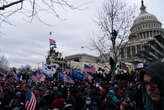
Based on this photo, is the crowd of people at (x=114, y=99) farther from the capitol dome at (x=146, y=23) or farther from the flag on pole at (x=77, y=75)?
the capitol dome at (x=146, y=23)

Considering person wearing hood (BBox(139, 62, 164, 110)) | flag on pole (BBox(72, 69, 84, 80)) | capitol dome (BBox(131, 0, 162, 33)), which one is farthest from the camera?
capitol dome (BBox(131, 0, 162, 33))

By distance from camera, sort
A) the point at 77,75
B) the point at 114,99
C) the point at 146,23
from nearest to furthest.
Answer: the point at 114,99, the point at 77,75, the point at 146,23

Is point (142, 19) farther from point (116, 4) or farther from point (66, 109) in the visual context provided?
point (66, 109)

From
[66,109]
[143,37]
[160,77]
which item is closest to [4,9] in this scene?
[66,109]

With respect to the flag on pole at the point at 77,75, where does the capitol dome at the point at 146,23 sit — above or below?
above

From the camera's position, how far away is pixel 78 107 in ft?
23.3

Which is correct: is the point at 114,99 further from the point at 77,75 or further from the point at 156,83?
the point at 77,75

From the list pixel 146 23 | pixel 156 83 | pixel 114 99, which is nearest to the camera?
pixel 156 83

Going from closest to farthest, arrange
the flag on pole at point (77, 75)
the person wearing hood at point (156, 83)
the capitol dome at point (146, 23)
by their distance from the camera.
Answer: the person wearing hood at point (156, 83), the flag on pole at point (77, 75), the capitol dome at point (146, 23)

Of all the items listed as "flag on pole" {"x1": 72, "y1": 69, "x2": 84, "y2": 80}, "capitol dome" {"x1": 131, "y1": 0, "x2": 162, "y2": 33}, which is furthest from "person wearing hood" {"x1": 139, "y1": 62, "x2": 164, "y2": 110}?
"capitol dome" {"x1": 131, "y1": 0, "x2": 162, "y2": 33}

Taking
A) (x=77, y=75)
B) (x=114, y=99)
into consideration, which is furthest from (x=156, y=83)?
(x=77, y=75)

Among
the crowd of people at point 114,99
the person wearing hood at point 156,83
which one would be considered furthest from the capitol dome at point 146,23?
the person wearing hood at point 156,83

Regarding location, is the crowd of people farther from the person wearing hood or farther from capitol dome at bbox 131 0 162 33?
capitol dome at bbox 131 0 162 33

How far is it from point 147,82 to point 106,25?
14.5 m
